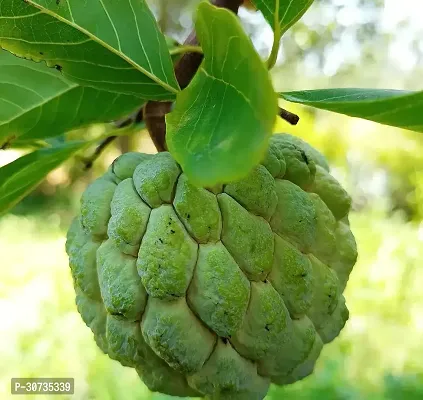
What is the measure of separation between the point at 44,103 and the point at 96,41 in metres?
0.30

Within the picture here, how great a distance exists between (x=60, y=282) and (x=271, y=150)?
160 inches

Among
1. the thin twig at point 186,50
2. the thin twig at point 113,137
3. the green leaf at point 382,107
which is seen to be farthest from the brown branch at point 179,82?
the green leaf at point 382,107

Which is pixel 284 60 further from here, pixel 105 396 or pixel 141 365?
pixel 141 365

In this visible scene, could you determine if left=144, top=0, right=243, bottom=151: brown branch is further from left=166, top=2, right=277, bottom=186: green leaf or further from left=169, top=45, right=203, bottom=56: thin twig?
left=166, top=2, right=277, bottom=186: green leaf

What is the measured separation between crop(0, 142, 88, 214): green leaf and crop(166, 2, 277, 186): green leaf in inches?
16.9

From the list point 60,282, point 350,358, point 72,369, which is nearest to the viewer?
point 72,369

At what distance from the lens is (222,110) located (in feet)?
1.78

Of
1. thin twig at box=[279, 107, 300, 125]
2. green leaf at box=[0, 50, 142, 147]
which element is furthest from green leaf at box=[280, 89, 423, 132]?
green leaf at box=[0, 50, 142, 147]

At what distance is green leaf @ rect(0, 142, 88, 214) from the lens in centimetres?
95

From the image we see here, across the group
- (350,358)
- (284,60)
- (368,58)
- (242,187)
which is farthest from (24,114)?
(368,58)

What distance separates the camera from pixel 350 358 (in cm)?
308

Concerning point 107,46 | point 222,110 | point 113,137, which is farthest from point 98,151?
point 222,110

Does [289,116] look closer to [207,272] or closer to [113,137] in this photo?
[207,272]

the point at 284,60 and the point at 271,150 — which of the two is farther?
the point at 284,60
